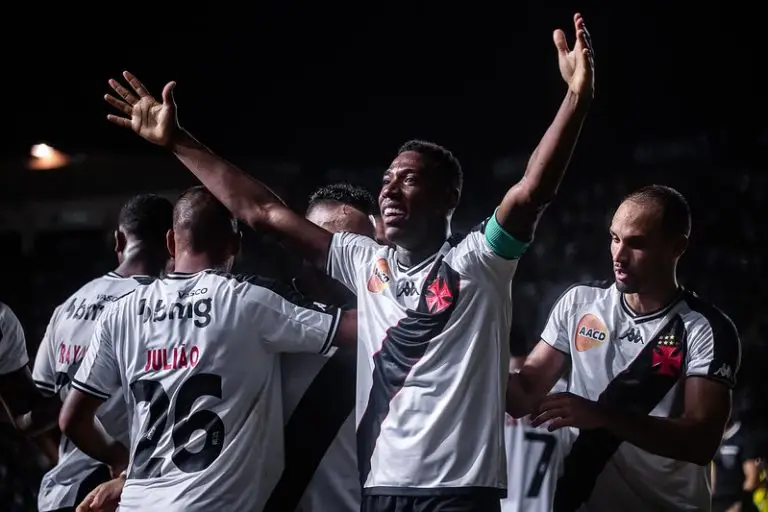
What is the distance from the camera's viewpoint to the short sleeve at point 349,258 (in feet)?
12.5

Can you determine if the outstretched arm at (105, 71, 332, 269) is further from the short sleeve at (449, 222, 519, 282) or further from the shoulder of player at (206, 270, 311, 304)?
the short sleeve at (449, 222, 519, 282)

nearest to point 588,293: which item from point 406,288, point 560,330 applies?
point 560,330

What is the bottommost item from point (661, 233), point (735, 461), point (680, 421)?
point (735, 461)

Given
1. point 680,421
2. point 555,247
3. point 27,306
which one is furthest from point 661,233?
point 27,306

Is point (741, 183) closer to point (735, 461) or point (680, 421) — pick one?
point (735, 461)

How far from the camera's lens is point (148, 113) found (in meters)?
3.96

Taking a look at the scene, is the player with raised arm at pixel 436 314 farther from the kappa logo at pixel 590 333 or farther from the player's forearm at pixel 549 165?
the kappa logo at pixel 590 333

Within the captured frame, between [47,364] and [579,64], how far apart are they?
3.50 meters

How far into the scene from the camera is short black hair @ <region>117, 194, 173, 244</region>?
535cm

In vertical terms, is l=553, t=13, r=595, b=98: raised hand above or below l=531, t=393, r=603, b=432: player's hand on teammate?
above

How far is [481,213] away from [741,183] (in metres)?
4.00

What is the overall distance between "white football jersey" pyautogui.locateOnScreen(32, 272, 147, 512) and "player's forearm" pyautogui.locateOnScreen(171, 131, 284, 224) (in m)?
1.43

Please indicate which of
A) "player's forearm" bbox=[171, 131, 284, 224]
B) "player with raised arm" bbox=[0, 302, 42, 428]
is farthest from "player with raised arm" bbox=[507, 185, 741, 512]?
"player with raised arm" bbox=[0, 302, 42, 428]

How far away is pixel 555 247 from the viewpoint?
1648 cm
